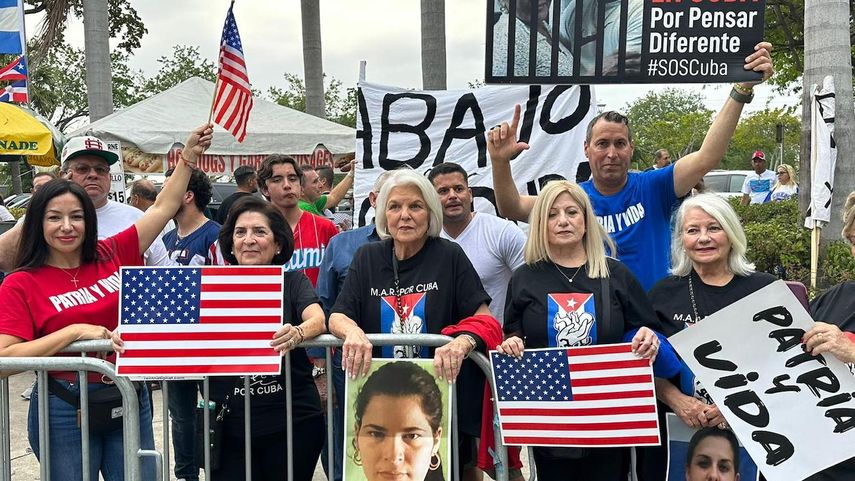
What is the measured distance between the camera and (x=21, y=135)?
1088 centimetres

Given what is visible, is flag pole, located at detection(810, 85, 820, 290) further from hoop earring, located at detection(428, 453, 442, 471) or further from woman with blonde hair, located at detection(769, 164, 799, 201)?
woman with blonde hair, located at detection(769, 164, 799, 201)

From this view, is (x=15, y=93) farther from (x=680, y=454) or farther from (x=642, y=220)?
(x=680, y=454)

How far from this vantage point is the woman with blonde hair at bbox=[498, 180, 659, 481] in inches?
129

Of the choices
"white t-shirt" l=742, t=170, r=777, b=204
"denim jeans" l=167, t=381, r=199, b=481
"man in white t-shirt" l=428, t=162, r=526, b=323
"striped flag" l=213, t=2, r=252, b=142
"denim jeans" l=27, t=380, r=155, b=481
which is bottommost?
"denim jeans" l=167, t=381, r=199, b=481

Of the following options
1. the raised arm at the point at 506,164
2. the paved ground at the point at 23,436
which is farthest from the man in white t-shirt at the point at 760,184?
the raised arm at the point at 506,164

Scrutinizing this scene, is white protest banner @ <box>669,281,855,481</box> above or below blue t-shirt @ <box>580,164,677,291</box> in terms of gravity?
below

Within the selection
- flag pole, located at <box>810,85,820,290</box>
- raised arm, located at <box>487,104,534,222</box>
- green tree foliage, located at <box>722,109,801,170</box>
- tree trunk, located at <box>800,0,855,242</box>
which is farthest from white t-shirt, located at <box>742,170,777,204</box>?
green tree foliage, located at <box>722,109,801,170</box>

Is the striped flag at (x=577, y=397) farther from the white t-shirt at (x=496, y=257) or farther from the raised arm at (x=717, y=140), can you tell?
the raised arm at (x=717, y=140)

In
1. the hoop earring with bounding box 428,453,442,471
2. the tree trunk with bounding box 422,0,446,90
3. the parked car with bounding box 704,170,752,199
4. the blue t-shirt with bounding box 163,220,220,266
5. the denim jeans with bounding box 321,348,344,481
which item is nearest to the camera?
the hoop earring with bounding box 428,453,442,471

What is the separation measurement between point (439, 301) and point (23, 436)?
14.9 ft

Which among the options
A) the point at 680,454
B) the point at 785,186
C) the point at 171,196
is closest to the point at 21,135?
the point at 171,196

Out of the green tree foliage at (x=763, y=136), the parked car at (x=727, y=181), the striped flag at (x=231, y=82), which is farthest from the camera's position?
the green tree foliage at (x=763, y=136)

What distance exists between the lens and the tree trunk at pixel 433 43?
975 cm

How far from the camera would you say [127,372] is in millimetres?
3314
